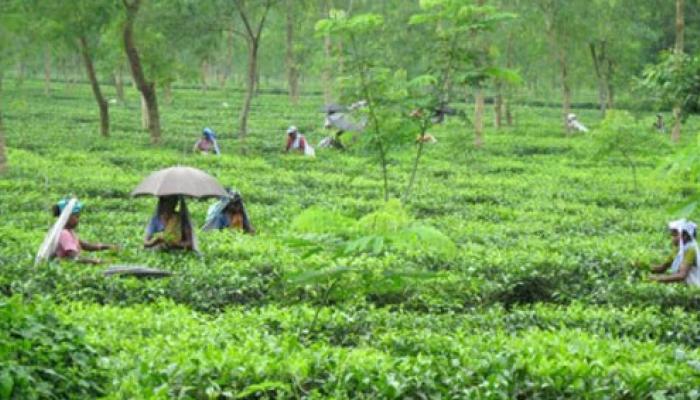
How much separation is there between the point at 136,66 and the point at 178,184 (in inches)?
544

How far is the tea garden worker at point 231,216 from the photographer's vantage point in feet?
44.7

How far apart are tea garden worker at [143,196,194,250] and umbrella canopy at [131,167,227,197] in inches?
6.3

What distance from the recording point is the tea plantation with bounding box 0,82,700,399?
5922 mm

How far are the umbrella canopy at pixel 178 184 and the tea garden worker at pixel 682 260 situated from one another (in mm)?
5502

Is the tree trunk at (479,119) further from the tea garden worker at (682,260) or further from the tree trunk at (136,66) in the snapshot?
the tea garden worker at (682,260)

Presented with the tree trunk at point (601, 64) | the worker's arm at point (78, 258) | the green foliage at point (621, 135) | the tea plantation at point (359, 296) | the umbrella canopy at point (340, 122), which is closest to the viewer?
the tea plantation at point (359, 296)

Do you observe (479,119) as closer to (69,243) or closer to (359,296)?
(69,243)

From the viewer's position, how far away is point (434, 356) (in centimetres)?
662

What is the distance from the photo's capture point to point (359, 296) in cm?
878

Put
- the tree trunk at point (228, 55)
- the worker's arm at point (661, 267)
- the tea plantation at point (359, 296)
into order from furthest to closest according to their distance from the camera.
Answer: the tree trunk at point (228, 55) < the worker's arm at point (661, 267) < the tea plantation at point (359, 296)

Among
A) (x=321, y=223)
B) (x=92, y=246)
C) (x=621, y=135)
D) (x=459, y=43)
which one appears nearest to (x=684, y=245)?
(x=459, y=43)

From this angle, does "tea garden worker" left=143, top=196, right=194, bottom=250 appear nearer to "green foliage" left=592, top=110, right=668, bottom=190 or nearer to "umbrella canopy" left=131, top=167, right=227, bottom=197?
"umbrella canopy" left=131, top=167, right=227, bottom=197

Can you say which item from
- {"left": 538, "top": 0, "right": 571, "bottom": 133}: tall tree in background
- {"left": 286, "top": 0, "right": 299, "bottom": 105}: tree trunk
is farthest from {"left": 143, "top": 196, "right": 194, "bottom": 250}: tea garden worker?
{"left": 286, "top": 0, "right": 299, "bottom": 105}: tree trunk

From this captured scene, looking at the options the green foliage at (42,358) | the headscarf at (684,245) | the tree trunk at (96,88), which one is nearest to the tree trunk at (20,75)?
the tree trunk at (96,88)
